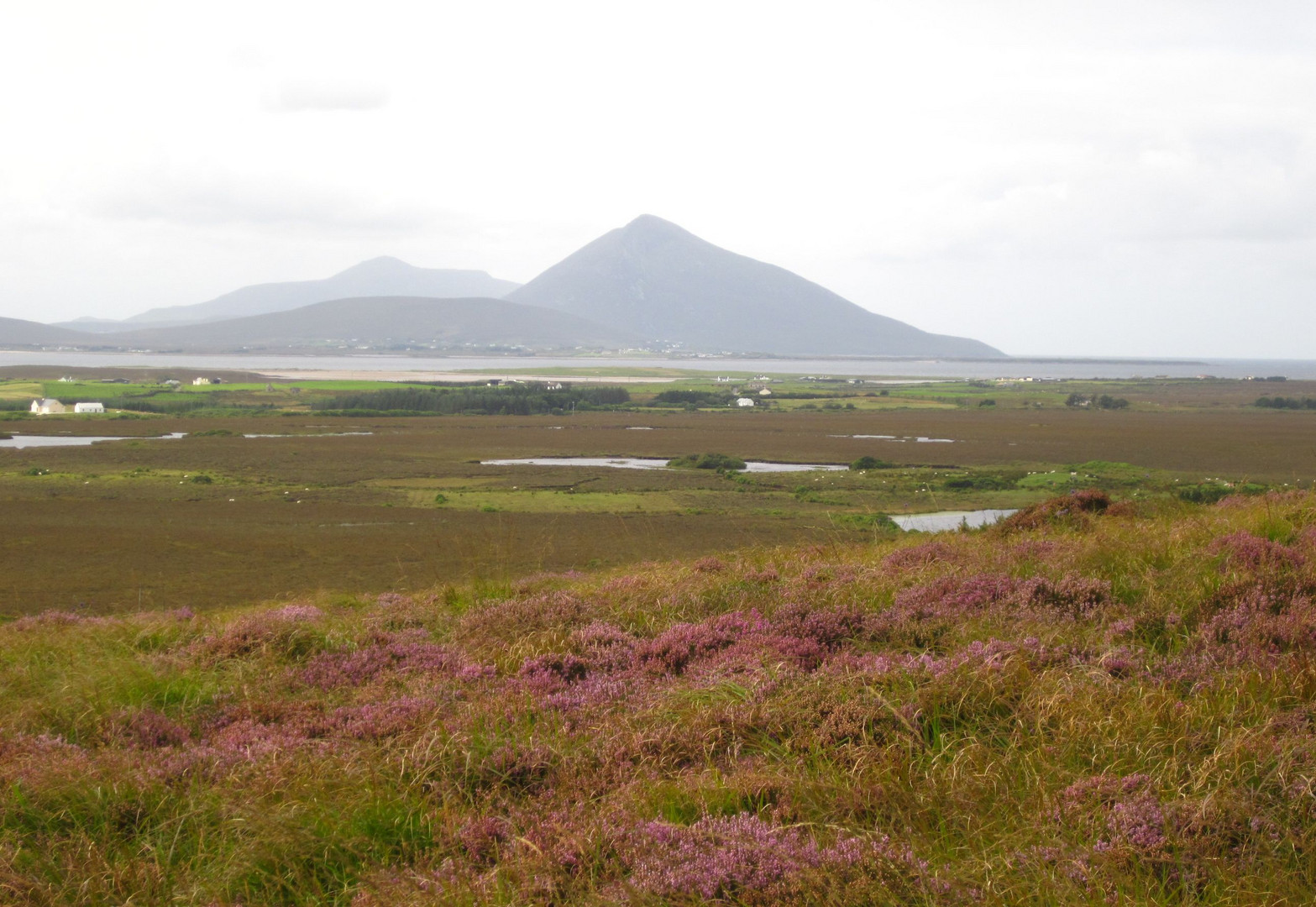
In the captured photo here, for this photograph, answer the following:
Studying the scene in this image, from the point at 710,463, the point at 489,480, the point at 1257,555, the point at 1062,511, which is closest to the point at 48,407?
the point at 489,480

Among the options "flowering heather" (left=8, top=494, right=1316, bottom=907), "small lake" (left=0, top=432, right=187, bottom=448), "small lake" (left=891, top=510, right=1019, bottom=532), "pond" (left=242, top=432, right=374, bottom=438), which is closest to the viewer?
"flowering heather" (left=8, top=494, right=1316, bottom=907)

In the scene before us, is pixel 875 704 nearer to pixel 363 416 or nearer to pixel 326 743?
pixel 326 743

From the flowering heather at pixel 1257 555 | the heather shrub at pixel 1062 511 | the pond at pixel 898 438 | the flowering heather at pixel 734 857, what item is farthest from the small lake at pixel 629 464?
the flowering heather at pixel 734 857

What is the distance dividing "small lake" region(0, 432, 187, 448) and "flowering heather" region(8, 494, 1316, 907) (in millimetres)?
47317

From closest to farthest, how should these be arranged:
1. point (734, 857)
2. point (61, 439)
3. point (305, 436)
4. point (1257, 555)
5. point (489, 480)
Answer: point (734, 857) < point (1257, 555) < point (489, 480) < point (61, 439) < point (305, 436)

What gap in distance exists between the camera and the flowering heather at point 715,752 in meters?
3.42

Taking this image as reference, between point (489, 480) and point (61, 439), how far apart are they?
29939 millimetres

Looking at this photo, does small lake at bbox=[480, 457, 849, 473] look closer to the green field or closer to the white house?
the green field

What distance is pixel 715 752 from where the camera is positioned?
4.50 meters

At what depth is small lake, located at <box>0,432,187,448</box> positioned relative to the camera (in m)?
46.5

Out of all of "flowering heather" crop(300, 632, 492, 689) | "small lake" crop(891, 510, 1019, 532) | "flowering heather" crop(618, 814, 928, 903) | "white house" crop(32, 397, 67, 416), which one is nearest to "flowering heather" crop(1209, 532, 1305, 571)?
"flowering heather" crop(618, 814, 928, 903)

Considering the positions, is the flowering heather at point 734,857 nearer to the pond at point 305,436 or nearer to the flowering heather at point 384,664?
the flowering heather at point 384,664

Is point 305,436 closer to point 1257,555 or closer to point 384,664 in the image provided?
point 384,664

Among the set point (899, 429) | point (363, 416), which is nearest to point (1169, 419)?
point (899, 429)
